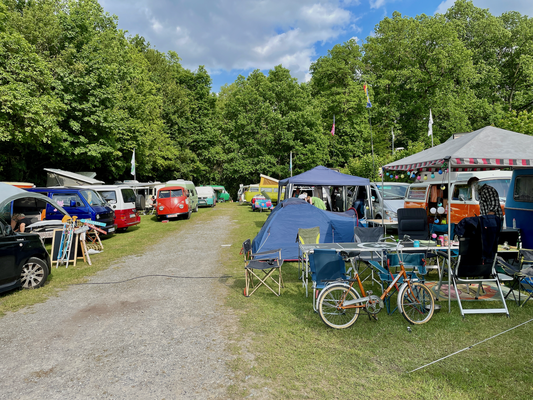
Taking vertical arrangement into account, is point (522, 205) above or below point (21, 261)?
above

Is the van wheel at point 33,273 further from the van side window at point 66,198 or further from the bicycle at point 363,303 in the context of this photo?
the van side window at point 66,198

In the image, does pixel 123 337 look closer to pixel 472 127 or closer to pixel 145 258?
pixel 145 258

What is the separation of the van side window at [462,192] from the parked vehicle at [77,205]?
38.6ft

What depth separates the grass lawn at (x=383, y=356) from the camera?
3.37m

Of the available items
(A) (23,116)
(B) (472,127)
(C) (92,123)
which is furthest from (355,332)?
(B) (472,127)

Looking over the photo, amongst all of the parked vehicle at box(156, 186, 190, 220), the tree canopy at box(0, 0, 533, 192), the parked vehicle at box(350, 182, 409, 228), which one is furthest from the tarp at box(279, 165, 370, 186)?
the tree canopy at box(0, 0, 533, 192)

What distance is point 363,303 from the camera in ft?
15.8

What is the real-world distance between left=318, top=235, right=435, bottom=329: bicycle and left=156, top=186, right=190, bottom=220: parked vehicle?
625 inches

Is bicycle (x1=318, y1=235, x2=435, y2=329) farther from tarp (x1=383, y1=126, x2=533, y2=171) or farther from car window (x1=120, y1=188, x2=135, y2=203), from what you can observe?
car window (x1=120, y1=188, x2=135, y2=203)

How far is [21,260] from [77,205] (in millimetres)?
6341


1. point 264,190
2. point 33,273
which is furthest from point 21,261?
point 264,190

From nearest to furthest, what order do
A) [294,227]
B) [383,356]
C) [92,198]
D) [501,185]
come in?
[383,356] → [294,227] → [501,185] → [92,198]

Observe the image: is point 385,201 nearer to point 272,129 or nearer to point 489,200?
point 489,200

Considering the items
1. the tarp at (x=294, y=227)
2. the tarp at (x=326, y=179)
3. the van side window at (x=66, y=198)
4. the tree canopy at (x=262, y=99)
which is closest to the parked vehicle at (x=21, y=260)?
the tarp at (x=294, y=227)
